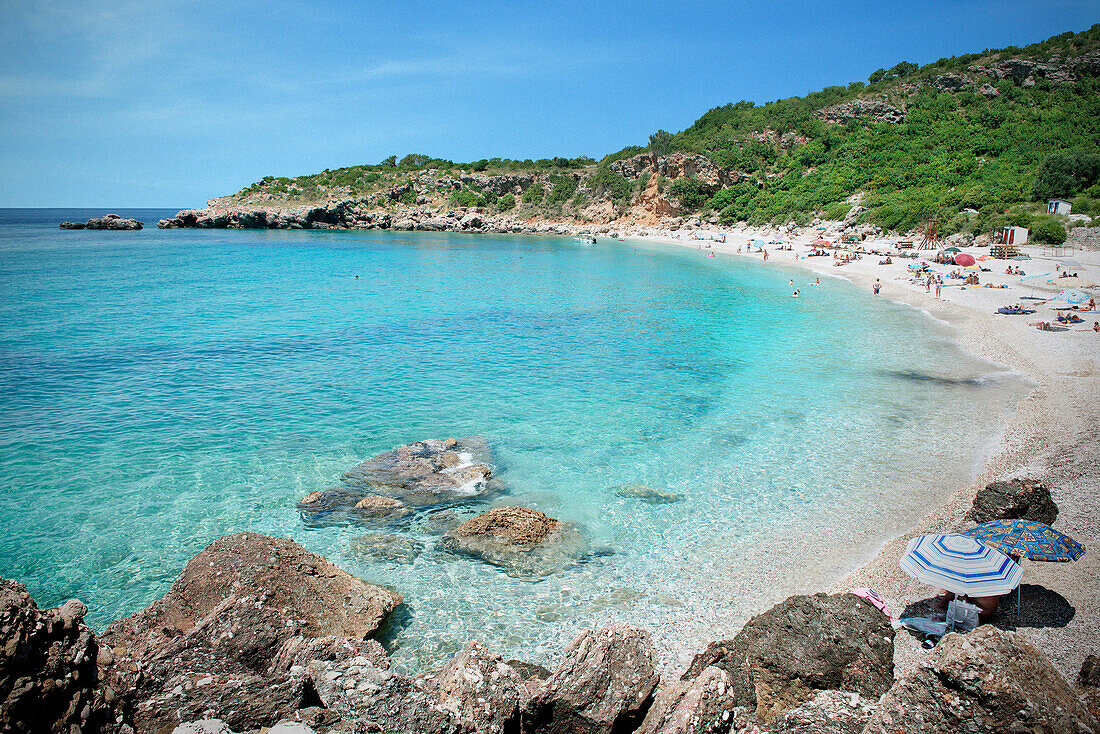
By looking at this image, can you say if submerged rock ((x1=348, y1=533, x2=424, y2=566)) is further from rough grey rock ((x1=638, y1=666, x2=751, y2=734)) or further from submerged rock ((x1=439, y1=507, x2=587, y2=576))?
rough grey rock ((x1=638, y1=666, x2=751, y2=734))

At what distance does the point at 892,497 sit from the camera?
1162cm

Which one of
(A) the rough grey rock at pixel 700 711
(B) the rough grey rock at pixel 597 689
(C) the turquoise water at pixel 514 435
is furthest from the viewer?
(C) the turquoise water at pixel 514 435

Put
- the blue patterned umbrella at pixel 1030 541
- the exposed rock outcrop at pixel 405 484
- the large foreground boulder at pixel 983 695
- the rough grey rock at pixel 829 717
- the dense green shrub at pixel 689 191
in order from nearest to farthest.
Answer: the large foreground boulder at pixel 983 695, the rough grey rock at pixel 829 717, the blue patterned umbrella at pixel 1030 541, the exposed rock outcrop at pixel 405 484, the dense green shrub at pixel 689 191

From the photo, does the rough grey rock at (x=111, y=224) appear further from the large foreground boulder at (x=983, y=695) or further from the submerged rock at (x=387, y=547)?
the large foreground boulder at (x=983, y=695)

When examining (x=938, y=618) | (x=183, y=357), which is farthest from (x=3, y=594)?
(x=183, y=357)

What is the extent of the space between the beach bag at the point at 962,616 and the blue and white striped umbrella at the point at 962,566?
0.93 feet

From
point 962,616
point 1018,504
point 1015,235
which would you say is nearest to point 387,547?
point 962,616

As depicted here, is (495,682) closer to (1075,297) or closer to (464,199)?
(1075,297)

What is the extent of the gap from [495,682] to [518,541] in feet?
16.4

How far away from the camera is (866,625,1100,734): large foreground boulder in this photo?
394cm

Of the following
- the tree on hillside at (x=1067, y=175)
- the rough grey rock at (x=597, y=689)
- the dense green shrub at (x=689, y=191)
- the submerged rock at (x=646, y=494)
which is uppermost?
the dense green shrub at (x=689, y=191)

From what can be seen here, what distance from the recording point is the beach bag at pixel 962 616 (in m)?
7.47

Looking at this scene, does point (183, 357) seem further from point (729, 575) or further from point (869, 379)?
point (869, 379)

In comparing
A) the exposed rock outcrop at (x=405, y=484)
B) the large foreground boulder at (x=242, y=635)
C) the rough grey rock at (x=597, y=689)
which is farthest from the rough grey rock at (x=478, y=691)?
the exposed rock outcrop at (x=405, y=484)
